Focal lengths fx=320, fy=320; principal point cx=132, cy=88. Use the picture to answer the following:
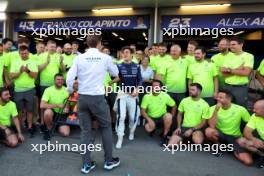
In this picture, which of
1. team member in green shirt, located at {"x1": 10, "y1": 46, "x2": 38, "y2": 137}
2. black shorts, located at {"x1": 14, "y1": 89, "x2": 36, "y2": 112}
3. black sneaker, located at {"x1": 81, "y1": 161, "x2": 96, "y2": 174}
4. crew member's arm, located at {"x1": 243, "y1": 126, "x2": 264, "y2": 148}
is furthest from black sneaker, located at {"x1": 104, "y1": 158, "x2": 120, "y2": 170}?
black shorts, located at {"x1": 14, "y1": 89, "x2": 36, "y2": 112}

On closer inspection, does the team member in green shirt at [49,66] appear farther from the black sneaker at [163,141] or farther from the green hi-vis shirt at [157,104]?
the black sneaker at [163,141]

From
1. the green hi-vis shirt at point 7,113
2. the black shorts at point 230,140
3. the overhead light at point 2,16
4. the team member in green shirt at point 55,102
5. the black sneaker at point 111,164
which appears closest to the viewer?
the black sneaker at point 111,164

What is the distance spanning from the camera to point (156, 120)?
589cm

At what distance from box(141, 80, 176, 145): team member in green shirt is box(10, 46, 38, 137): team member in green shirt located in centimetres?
212

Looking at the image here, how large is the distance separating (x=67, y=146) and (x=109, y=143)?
133cm

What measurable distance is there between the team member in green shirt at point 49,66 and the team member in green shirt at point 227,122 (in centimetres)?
316

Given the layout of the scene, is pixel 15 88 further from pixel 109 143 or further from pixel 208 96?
pixel 208 96

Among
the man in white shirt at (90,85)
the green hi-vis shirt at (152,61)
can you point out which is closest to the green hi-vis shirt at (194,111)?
the green hi-vis shirt at (152,61)

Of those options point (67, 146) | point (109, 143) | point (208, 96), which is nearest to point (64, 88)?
point (67, 146)

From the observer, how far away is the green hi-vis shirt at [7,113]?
5.39 metres

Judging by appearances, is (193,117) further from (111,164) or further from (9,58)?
(9,58)

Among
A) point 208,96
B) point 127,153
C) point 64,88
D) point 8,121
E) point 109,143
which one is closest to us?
point 109,143

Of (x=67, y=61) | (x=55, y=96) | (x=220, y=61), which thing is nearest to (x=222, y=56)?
(x=220, y=61)

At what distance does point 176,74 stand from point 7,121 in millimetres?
3132
